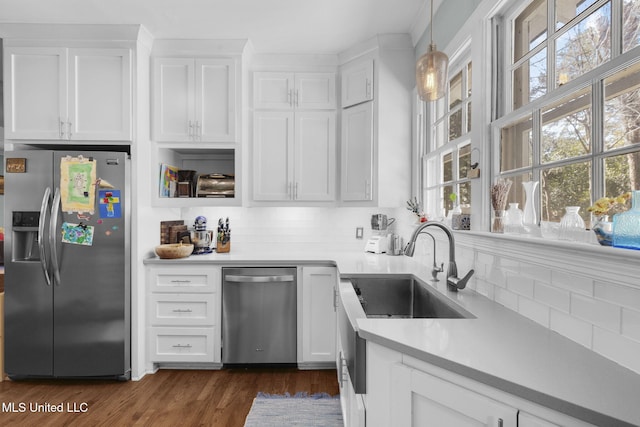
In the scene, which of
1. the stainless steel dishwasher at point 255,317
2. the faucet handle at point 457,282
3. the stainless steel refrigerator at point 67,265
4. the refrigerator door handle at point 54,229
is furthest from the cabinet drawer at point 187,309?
the faucet handle at point 457,282

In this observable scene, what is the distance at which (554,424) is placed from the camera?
0.74 m

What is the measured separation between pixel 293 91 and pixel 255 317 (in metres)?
1.97

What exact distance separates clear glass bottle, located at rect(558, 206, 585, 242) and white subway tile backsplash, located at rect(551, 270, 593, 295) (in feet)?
0.40

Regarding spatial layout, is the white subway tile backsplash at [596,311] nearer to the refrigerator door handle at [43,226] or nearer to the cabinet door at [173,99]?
the cabinet door at [173,99]

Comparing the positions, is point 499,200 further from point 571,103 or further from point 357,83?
point 357,83

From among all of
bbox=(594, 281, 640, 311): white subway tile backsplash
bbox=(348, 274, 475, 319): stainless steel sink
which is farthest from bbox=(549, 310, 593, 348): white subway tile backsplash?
bbox=(348, 274, 475, 319): stainless steel sink

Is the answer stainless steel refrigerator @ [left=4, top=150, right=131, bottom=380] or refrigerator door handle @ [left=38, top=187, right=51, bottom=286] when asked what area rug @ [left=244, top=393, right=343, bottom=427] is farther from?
refrigerator door handle @ [left=38, top=187, right=51, bottom=286]

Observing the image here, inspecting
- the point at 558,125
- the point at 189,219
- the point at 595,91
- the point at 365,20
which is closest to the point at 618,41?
the point at 595,91

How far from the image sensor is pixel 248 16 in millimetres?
2623

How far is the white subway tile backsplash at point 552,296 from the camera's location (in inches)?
44.1

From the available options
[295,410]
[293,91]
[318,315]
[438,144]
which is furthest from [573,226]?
[293,91]

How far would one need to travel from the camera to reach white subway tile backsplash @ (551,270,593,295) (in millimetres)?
1034

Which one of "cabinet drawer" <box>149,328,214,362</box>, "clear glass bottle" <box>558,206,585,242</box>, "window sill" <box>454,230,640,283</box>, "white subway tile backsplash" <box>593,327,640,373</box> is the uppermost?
"clear glass bottle" <box>558,206,585,242</box>

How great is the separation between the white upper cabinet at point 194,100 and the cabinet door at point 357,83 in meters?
0.97
